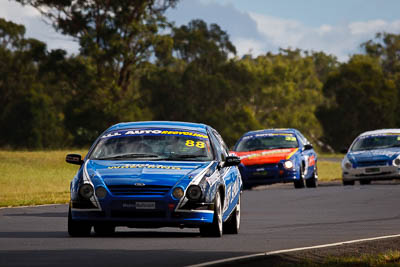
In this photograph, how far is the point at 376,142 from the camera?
3269 centimetres

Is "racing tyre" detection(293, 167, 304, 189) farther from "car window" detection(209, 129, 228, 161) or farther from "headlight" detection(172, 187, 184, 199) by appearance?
"headlight" detection(172, 187, 184, 199)

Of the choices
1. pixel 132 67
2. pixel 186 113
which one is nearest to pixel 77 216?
pixel 132 67

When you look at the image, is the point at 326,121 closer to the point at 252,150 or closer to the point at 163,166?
the point at 252,150

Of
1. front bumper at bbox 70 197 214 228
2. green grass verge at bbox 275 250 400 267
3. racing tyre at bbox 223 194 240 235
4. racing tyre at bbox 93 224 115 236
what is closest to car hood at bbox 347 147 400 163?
racing tyre at bbox 223 194 240 235

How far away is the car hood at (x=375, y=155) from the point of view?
103ft

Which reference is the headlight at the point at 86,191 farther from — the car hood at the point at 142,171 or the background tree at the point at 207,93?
the background tree at the point at 207,93

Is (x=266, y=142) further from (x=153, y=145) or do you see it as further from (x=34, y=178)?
(x=153, y=145)

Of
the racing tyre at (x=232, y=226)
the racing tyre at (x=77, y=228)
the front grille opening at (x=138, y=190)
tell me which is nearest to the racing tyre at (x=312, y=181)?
the racing tyre at (x=232, y=226)

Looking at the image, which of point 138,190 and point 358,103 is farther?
point 358,103

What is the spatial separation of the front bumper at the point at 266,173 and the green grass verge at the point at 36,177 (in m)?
4.93

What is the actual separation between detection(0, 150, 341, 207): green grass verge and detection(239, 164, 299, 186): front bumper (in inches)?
194

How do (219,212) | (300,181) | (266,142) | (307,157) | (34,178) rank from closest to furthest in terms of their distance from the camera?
(219,212) < (300,181) < (266,142) < (307,157) < (34,178)

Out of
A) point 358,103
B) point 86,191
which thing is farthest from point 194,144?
point 358,103

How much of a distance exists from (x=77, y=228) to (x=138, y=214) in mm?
1047
